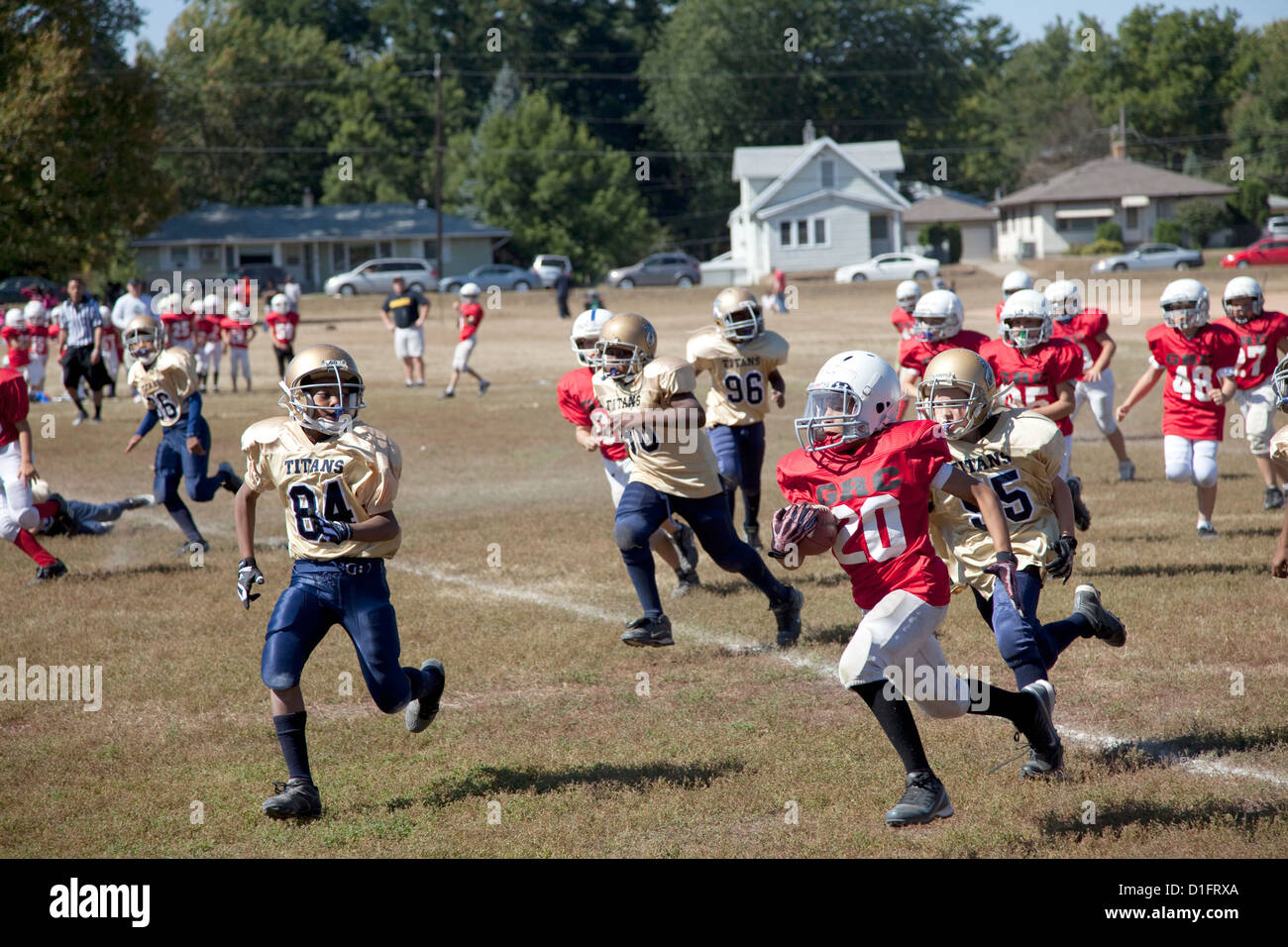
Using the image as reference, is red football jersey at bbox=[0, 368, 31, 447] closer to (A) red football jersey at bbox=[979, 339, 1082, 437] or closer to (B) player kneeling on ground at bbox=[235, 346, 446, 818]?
(B) player kneeling on ground at bbox=[235, 346, 446, 818]

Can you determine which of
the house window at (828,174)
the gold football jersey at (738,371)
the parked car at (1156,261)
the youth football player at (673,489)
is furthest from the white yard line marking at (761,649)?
the house window at (828,174)

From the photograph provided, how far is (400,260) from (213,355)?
93.6ft

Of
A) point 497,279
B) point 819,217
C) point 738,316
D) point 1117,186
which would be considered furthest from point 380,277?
point 738,316

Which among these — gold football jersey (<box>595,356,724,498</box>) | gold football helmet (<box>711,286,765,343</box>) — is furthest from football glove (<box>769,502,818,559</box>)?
gold football helmet (<box>711,286,765,343</box>)

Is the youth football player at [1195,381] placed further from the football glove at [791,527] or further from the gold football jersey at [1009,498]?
the football glove at [791,527]

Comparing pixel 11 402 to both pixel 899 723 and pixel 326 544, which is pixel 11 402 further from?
pixel 899 723

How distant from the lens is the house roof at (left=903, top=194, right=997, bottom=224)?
64062 millimetres

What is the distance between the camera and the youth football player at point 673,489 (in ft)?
23.1

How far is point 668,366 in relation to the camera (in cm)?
706

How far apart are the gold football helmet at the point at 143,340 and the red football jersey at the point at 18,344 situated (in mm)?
9681

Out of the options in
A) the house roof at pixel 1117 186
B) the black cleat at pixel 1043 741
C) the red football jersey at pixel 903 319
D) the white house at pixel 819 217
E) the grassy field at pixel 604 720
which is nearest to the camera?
the grassy field at pixel 604 720

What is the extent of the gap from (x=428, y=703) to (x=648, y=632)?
156 centimetres

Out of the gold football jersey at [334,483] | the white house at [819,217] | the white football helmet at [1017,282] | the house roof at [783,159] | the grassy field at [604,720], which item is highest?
the house roof at [783,159]
